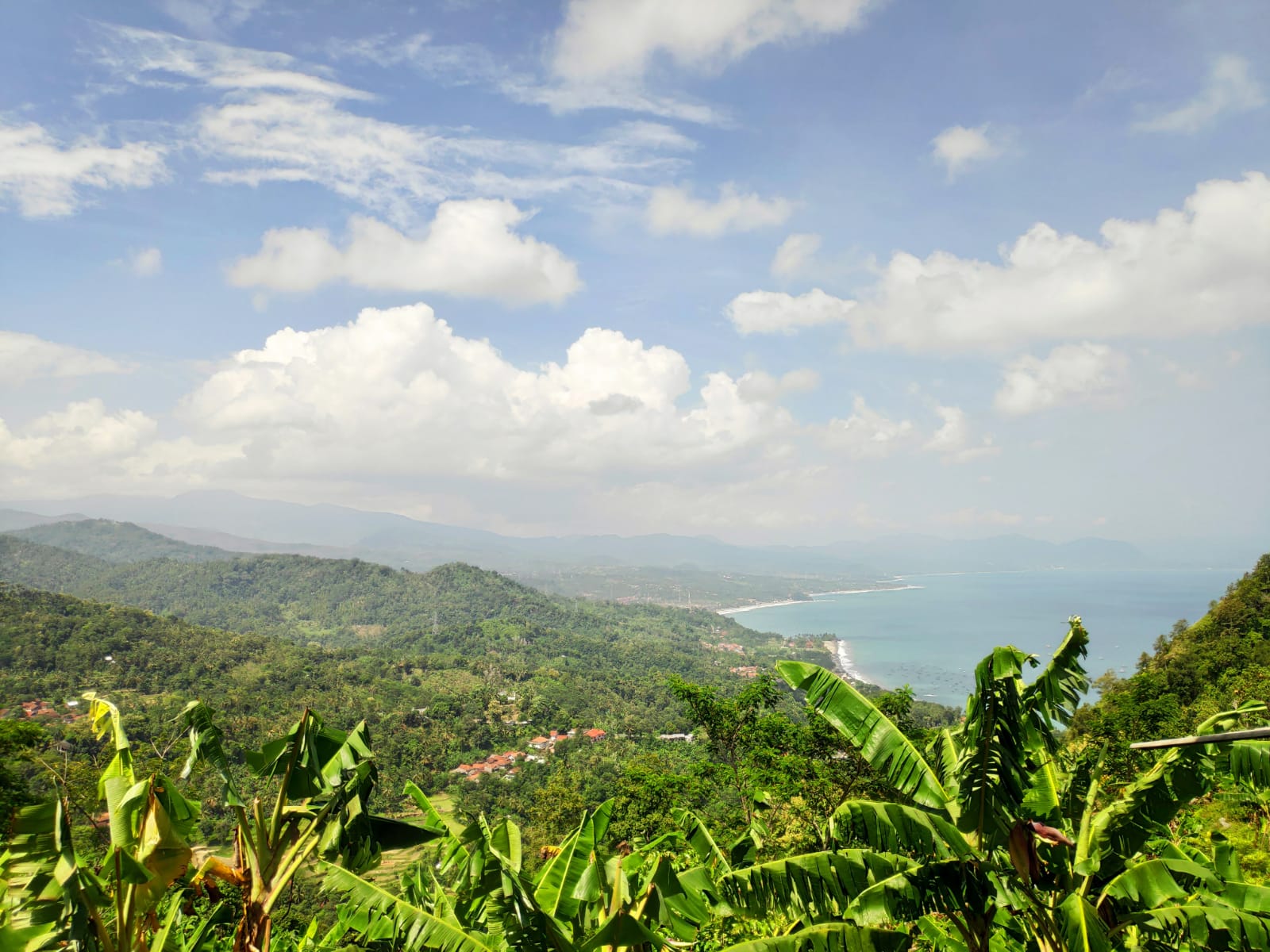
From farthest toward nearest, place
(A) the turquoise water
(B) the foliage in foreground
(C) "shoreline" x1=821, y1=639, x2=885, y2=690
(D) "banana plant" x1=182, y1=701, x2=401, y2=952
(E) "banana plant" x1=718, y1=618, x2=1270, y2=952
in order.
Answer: (A) the turquoise water
(C) "shoreline" x1=821, y1=639, x2=885, y2=690
(D) "banana plant" x1=182, y1=701, x2=401, y2=952
(E) "banana plant" x1=718, y1=618, x2=1270, y2=952
(B) the foliage in foreground

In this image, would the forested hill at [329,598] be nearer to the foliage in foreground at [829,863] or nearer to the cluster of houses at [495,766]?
the cluster of houses at [495,766]

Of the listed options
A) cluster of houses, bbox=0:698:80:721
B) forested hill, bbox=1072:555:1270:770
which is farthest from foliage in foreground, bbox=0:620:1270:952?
cluster of houses, bbox=0:698:80:721

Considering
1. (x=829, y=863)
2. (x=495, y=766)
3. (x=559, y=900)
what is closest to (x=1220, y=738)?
(x=829, y=863)

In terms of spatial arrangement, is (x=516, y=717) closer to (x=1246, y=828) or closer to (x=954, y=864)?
(x=1246, y=828)

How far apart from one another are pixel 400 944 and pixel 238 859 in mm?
1352

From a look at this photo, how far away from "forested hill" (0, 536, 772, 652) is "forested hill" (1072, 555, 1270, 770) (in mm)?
94750

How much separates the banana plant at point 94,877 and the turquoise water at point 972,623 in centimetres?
4739

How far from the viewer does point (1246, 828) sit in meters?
8.52

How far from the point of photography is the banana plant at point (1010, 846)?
308cm

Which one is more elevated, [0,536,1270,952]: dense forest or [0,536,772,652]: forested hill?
[0,536,1270,952]: dense forest

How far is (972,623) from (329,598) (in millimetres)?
133968

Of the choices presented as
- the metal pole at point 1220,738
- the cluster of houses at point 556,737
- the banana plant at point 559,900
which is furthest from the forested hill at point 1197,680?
the cluster of houses at point 556,737

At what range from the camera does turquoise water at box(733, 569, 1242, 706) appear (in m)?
78.8

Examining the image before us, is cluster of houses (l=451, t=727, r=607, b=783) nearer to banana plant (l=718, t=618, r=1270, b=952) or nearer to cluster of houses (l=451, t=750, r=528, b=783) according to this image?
cluster of houses (l=451, t=750, r=528, b=783)
